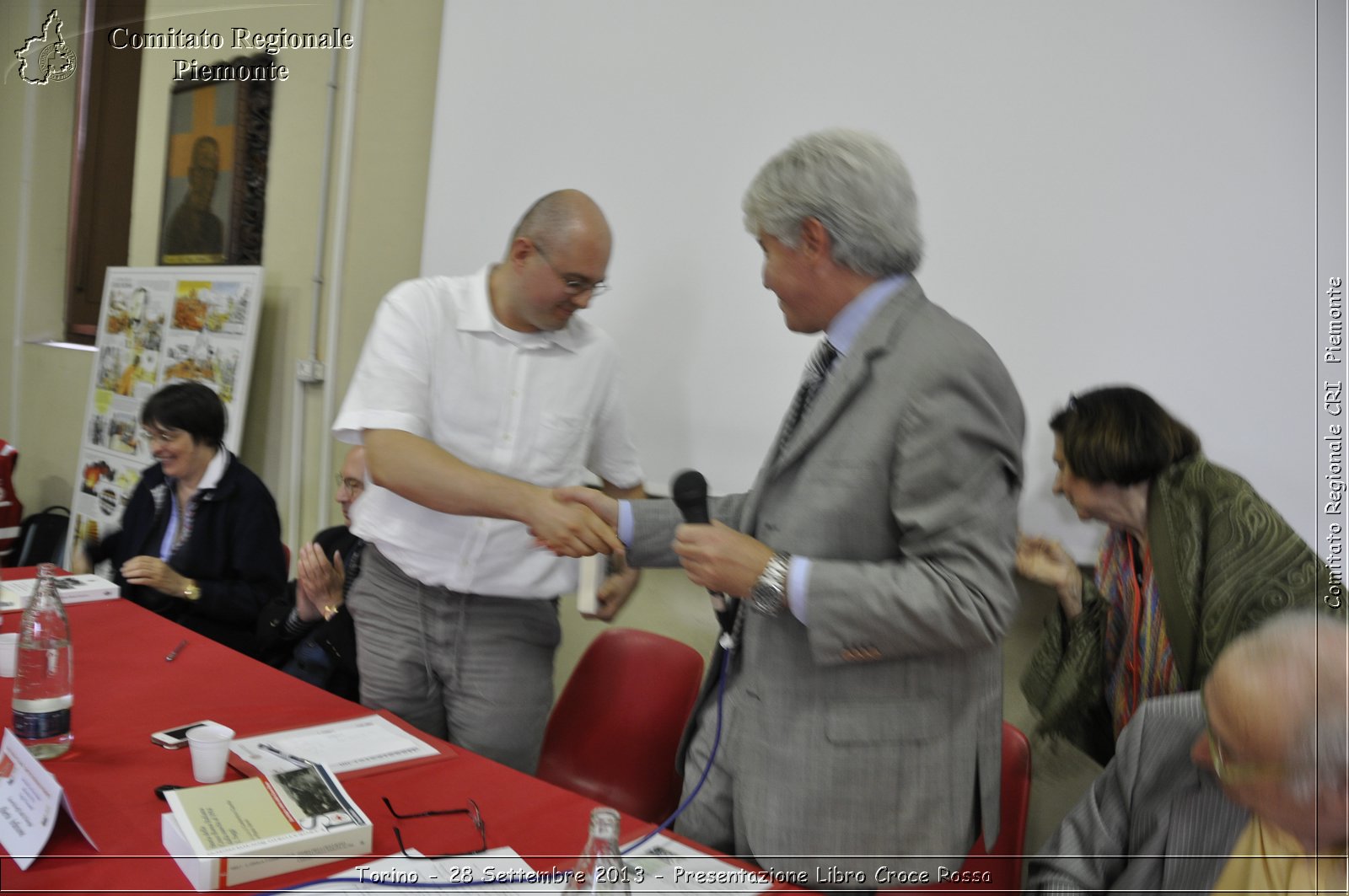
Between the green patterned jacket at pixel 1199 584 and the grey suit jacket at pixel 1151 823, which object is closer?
the grey suit jacket at pixel 1151 823

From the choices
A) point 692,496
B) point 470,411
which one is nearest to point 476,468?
point 470,411

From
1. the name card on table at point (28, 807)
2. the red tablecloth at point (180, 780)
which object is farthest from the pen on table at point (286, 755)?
the name card on table at point (28, 807)

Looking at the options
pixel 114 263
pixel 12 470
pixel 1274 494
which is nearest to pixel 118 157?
pixel 114 263

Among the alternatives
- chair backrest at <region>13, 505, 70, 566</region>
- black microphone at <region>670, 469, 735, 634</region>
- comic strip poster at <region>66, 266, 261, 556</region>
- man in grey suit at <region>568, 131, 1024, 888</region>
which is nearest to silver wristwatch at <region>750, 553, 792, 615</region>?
man in grey suit at <region>568, 131, 1024, 888</region>

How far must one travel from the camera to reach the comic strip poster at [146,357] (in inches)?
Result: 154

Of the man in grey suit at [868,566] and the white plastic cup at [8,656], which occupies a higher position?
the man in grey suit at [868,566]

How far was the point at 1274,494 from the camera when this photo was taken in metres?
1.86

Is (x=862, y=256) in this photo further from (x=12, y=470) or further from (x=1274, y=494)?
(x=12, y=470)

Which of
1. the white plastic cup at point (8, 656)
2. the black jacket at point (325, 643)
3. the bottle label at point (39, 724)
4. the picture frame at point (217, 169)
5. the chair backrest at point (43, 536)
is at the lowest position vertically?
the chair backrest at point (43, 536)

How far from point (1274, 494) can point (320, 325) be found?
3366mm

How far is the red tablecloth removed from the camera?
112 centimetres

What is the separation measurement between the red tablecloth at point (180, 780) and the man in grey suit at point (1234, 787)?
69 centimetres

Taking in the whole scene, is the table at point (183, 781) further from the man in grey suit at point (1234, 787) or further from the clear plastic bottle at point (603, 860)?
the man in grey suit at point (1234, 787)

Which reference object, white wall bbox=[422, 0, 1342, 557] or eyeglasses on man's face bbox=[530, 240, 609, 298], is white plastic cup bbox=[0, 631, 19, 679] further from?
white wall bbox=[422, 0, 1342, 557]
